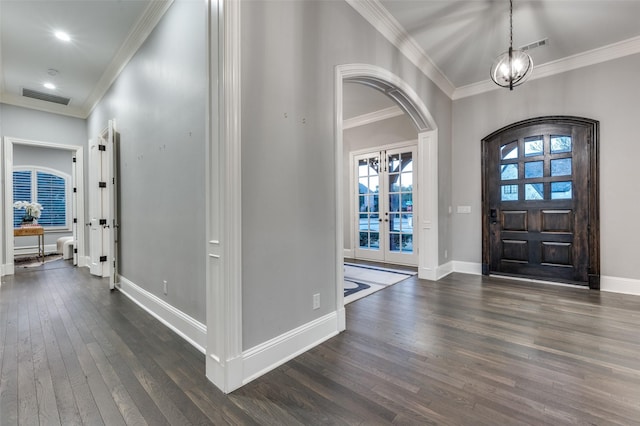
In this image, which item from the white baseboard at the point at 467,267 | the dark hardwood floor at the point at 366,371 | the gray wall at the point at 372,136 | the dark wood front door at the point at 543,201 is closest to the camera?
the dark hardwood floor at the point at 366,371

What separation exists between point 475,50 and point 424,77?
2.22 feet

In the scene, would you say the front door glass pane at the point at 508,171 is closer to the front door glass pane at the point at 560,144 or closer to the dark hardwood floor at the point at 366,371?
the front door glass pane at the point at 560,144

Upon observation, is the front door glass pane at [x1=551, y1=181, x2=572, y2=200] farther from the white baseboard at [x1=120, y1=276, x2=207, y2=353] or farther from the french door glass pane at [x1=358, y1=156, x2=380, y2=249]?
the white baseboard at [x1=120, y1=276, x2=207, y2=353]

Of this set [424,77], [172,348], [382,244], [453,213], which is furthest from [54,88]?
[453,213]

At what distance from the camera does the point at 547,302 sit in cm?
331

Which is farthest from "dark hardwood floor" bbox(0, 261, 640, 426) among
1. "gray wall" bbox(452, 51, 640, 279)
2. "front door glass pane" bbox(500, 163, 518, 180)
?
"front door glass pane" bbox(500, 163, 518, 180)

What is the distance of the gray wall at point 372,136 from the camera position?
5.59 metres

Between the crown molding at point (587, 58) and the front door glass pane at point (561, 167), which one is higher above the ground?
the crown molding at point (587, 58)

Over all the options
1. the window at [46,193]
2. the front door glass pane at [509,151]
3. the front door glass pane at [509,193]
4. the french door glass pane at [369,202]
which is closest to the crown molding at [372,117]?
the french door glass pane at [369,202]

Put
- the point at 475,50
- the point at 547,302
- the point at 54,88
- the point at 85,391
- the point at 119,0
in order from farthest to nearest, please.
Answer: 1. the point at 54,88
2. the point at 475,50
3. the point at 547,302
4. the point at 119,0
5. the point at 85,391

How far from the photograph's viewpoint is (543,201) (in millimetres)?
4148

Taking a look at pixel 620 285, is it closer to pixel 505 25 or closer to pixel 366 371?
pixel 505 25

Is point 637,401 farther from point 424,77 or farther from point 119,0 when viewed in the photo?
point 119,0

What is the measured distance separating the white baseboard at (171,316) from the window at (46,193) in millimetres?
6829
